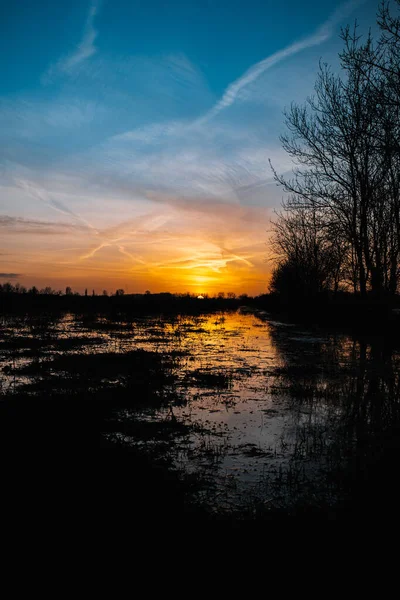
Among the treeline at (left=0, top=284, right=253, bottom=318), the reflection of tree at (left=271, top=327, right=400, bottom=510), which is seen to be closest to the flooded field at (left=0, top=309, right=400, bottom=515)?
the reflection of tree at (left=271, top=327, right=400, bottom=510)

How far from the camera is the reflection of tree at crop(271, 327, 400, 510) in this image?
4.77m

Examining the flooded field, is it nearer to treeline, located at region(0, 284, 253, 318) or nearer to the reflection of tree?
the reflection of tree

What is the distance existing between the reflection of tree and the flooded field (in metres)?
0.03

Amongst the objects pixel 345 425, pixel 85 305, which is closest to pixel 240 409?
pixel 345 425

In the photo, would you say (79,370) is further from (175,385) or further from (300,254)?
(300,254)

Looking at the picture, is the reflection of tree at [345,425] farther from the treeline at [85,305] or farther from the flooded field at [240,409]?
the treeline at [85,305]

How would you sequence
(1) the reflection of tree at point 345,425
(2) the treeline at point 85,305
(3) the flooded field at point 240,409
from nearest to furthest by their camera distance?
1. (1) the reflection of tree at point 345,425
2. (3) the flooded field at point 240,409
3. (2) the treeline at point 85,305

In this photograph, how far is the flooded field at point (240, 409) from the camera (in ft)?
16.3

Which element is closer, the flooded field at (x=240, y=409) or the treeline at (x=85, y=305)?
the flooded field at (x=240, y=409)

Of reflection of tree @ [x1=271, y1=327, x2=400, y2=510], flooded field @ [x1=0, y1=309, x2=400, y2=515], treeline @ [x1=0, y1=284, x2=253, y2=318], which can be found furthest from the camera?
treeline @ [x1=0, y1=284, x2=253, y2=318]

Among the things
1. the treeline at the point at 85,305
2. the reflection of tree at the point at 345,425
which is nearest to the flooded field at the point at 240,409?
the reflection of tree at the point at 345,425

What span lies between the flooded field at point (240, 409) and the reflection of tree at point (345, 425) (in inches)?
1.0

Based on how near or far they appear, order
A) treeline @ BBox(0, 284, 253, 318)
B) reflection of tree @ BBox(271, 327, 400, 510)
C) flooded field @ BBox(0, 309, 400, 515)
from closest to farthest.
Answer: reflection of tree @ BBox(271, 327, 400, 510)
flooded field @ BBox(0, 309, 400, 515)
treeline @ BBox(0, 284, 253, 318)

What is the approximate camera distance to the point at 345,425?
733cm
